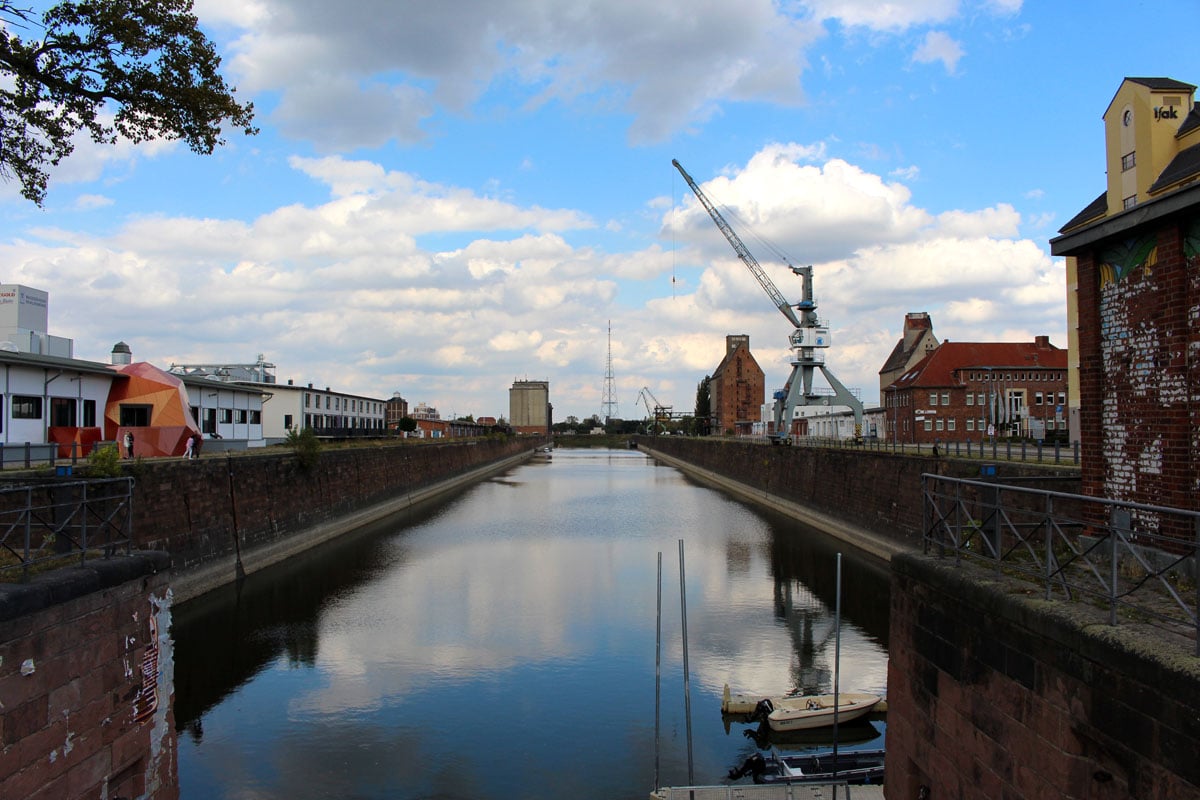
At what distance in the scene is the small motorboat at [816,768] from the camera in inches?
410

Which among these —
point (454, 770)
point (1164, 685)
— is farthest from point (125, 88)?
point (1164, 685)

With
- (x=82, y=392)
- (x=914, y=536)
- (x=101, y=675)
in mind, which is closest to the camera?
(x=101, y=675)

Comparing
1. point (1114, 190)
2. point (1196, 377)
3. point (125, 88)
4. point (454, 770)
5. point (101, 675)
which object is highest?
point (1114, 190)

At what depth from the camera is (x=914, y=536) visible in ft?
83.9

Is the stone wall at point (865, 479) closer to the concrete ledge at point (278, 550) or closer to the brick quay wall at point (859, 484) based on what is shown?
the brick quay wall at point (859, 484)

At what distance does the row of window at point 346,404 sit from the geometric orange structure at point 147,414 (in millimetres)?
33186

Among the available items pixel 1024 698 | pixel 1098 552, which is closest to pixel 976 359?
pixel 1098 552

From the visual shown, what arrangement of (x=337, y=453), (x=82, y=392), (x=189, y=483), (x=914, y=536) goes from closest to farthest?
(x=189, y=483)
(x=914, y=536)
(x=82, y=392)
(x=337, y=453)

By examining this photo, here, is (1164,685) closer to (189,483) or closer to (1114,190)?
(189,483)

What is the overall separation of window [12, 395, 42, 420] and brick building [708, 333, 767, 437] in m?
124

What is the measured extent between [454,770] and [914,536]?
18522 millimetres

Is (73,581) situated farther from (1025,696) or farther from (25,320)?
(25,320)

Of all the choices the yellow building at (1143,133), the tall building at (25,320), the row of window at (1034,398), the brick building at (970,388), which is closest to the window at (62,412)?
the tall building at (25,320)

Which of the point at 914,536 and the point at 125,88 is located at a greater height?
the point at 125,88
